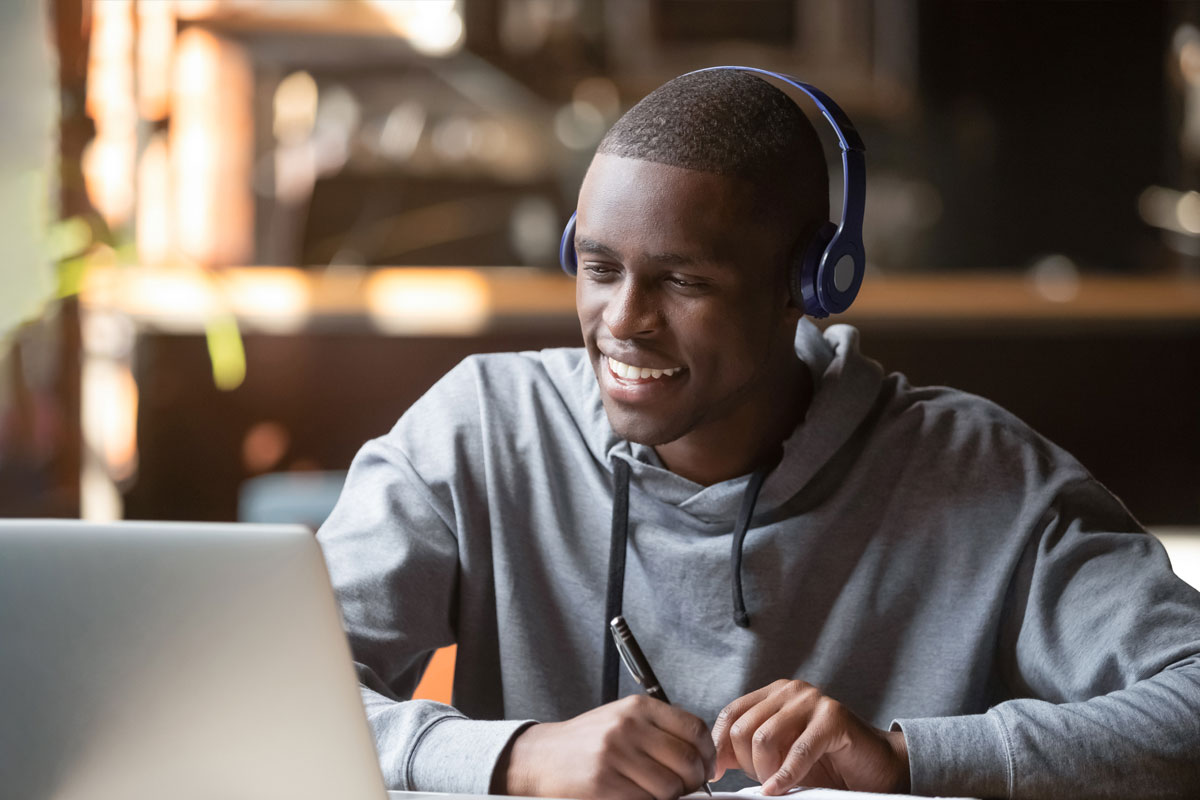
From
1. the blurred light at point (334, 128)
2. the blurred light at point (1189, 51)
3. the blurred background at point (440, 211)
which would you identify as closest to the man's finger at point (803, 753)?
the blurred background at point (440, 211)

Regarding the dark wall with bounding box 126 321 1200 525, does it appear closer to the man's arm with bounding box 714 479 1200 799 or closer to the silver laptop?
the man's arm with bounding box 714 479 1200 799

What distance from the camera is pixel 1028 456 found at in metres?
1.09

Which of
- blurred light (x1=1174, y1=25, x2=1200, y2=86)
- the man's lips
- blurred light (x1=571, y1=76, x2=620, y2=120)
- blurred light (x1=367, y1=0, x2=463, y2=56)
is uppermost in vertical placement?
blurred light (x1=367, y1=0, x2=463, y2=56)

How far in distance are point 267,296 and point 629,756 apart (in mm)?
2135

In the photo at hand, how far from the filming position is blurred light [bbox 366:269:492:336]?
270 centimetres

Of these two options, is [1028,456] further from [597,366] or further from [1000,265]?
[1000,265]

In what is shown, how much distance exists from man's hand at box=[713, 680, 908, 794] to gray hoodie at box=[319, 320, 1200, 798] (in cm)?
18

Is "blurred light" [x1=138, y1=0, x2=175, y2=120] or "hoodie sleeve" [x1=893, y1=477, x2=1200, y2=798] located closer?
"hoodie sleeve" [x1=893, y1=477, x2=1200, y2=798]

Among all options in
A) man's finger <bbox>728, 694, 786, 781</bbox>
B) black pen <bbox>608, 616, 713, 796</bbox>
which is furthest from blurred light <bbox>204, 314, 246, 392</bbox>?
man's finger <bbox>728, 694, 786, 781</bbox>

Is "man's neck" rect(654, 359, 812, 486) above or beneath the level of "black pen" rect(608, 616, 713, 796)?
above

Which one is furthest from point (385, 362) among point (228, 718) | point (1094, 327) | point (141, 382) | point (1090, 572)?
point (228, 718)

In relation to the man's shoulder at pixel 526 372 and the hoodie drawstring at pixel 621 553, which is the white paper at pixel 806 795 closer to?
the hoodie drawstring at pixel 621 553

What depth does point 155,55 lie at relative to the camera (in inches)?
117

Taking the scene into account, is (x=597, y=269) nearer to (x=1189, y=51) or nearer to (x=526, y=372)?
(x=526, y=372)
